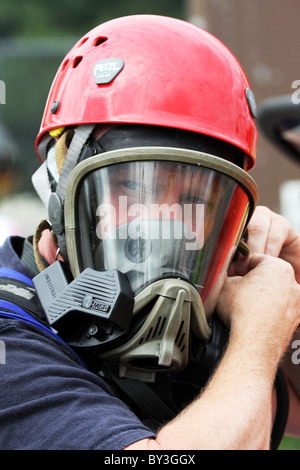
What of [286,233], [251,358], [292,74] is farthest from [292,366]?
[292,74]

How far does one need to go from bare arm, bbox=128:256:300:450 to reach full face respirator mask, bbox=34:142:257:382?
12 centimetres

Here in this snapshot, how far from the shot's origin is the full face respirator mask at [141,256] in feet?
7.25

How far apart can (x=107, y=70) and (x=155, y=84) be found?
17cm

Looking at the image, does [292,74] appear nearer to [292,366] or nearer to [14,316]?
[292,366]

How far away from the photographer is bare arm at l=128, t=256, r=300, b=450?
1977mm

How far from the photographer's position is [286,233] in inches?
116

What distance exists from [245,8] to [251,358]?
536cm

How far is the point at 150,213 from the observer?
7.59 ft

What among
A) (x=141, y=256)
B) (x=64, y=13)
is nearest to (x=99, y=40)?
(x=141, y=256)

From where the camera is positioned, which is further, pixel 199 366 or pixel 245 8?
pixel 245 8

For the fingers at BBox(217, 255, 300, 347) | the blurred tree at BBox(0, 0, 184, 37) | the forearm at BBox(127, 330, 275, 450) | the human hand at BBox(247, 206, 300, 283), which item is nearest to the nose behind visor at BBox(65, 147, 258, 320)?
the fingers at BBox(217, 255, 300, 347)

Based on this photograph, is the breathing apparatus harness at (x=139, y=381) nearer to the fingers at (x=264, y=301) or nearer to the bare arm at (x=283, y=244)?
the fingers at (x=264, y=301)

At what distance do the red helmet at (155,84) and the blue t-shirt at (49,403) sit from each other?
73 centimetres

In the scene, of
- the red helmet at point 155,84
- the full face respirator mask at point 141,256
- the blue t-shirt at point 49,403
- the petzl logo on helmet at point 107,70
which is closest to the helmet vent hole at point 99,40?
the red helmet at point 155,84
